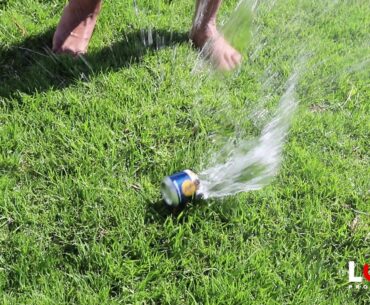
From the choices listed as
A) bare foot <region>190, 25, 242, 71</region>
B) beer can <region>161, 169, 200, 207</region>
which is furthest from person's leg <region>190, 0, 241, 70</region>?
beer can <region>161, 169, 200, 207</region>

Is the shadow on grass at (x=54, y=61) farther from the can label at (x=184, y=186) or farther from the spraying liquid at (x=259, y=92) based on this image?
the can label at (x=184, y=186)

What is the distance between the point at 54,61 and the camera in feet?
7.77

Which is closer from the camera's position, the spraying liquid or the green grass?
the green grass

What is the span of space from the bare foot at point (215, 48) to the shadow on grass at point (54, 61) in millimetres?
93

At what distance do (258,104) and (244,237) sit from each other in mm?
767

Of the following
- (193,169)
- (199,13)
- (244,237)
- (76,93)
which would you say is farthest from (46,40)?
(244,237)

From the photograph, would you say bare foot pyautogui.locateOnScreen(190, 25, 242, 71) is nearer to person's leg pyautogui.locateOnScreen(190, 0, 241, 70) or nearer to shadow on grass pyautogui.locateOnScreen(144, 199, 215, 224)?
person's leg pyautogui.locateOnScreen(190, 0, 241, 70)

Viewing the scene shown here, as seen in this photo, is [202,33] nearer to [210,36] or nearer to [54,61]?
[210,36]

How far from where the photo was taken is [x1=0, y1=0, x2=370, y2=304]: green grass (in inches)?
64.2

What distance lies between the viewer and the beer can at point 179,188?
5.73ft

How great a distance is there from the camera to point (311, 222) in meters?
1.86

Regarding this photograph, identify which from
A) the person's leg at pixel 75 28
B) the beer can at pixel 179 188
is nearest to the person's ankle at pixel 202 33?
the person's leg at pixel 75 28

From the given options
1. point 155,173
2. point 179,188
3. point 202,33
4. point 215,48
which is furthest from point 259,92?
point 179,188

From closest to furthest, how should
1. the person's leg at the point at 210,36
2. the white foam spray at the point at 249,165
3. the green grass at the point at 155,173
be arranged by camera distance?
the green grass at the point at 155,173
the white foam spray at the point at 249,165
the person's leg at the point at 210,36
